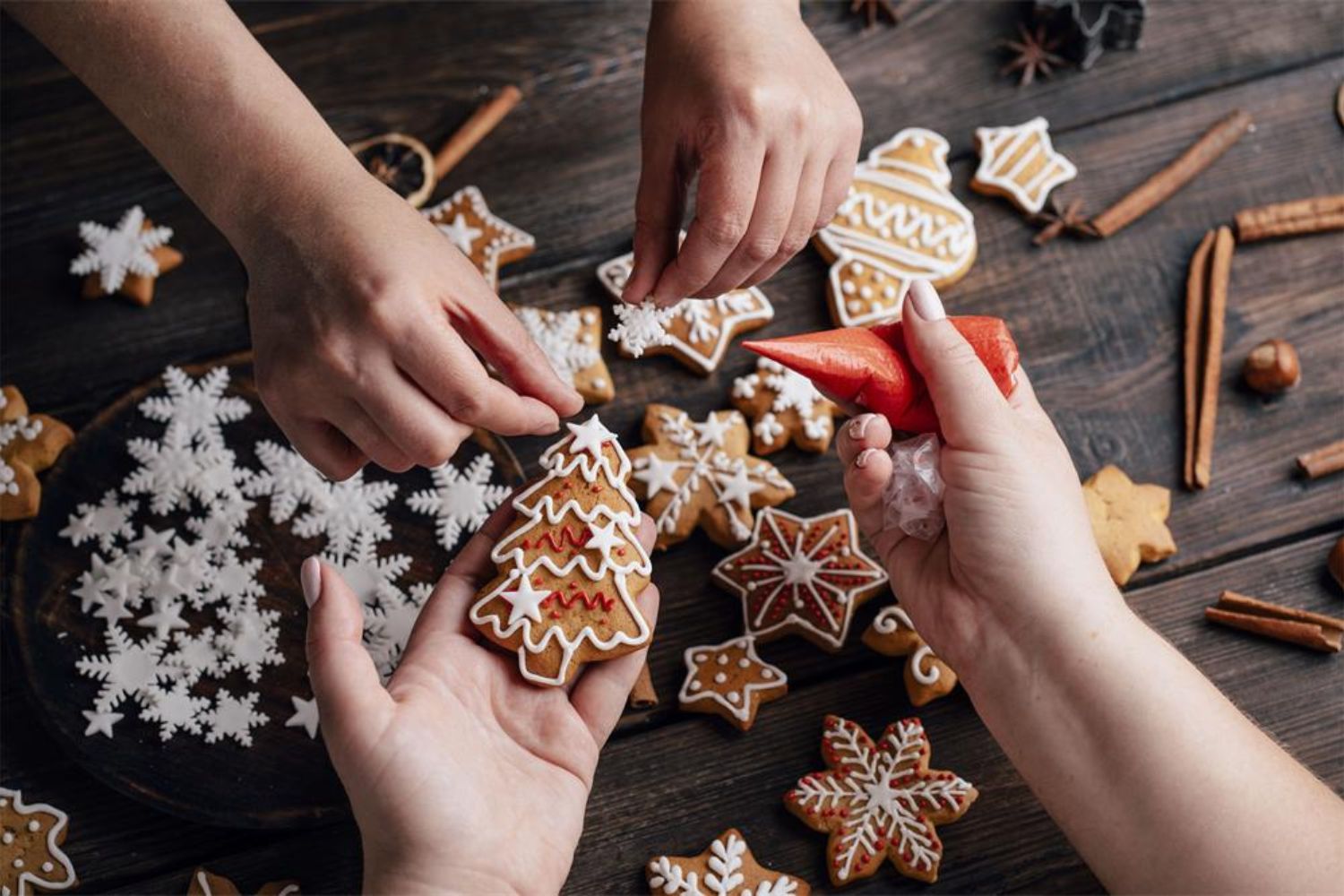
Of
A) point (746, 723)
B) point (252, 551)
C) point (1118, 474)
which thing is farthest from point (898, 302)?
point (252, 551)

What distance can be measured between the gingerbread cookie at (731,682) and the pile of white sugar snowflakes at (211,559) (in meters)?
0.36

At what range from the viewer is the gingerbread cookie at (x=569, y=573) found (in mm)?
1379

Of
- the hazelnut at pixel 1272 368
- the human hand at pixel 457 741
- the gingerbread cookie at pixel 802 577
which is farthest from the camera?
the hazelnut at pixel 1272 368

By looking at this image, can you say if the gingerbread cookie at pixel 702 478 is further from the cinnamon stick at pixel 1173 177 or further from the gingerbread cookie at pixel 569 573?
the cinnamon stick at pixel 1173 177

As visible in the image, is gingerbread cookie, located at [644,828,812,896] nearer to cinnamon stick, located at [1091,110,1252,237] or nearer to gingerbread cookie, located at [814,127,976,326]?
gingerbread cookie, located at [814,127,976,326]

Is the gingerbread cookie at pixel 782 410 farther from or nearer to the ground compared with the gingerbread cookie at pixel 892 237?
nearer to the ground

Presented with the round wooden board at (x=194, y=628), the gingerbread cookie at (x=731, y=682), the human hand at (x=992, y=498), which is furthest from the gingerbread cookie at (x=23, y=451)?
the human hand at (x=992, y=498)

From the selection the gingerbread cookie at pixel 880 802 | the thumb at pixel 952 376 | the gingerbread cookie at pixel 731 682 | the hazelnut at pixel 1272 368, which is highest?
the thumb at pixel 952 376

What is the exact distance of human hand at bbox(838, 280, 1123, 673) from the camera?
51.8 inches

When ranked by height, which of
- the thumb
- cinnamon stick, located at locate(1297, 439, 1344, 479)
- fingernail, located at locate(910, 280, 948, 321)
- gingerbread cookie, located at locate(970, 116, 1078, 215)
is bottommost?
cinnamon stick, located at locate(1297, 439, 1344, 479)

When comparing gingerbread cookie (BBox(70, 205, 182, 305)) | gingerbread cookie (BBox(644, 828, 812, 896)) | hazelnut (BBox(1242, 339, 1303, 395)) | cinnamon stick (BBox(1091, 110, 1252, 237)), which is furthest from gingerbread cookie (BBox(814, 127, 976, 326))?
gingerbread cookie (BBox(70, 205, 182, 305))

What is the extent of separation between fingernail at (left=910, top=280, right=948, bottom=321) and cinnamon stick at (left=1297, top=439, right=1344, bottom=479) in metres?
0.71

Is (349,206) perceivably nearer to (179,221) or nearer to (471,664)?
(471,664)

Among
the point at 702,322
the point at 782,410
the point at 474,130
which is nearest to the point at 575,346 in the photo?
the point at 702,322
